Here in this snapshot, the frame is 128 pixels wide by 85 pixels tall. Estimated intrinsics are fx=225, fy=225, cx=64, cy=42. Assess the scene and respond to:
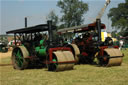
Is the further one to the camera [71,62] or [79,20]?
[79,20]

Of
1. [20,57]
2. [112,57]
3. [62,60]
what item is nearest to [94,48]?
[112,57]

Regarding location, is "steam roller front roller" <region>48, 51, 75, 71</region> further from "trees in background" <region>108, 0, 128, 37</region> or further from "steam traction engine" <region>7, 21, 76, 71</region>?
"trees in background" <region>108, 0, 128, 37</region>

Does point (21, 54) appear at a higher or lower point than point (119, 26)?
lower

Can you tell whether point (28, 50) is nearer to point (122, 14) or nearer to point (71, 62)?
point (71, 62)

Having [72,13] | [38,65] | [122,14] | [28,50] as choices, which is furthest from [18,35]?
[122,14]

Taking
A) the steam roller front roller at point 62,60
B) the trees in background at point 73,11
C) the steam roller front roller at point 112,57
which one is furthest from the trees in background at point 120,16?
the steam roller front roller at point 62,60

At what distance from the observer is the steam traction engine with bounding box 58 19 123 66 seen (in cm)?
970

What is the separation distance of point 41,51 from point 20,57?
1084 millimetres

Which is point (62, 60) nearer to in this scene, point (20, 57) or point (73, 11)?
point (20, 57)

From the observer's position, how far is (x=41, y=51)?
917 centimetres

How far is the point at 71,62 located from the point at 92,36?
3.19 metres

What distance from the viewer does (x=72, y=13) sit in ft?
154

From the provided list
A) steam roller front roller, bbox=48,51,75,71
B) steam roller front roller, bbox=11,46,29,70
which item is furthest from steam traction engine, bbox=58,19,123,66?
steam roller front roller, bbox=11,46,29,70

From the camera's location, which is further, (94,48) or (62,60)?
(94,48)
